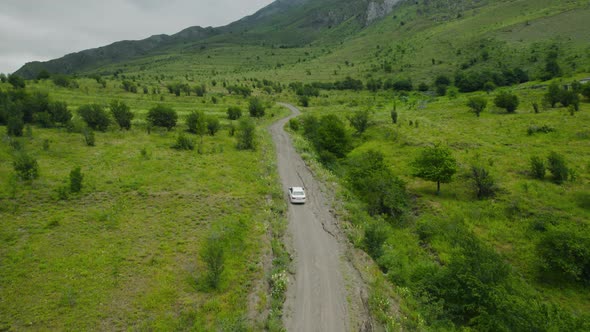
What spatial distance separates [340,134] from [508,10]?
494 feet

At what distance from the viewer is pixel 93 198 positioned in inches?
973

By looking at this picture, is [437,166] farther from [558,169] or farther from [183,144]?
[183,144]

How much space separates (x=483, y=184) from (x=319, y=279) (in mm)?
22157

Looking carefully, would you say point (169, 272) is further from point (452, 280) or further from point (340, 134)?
point (340, 134)

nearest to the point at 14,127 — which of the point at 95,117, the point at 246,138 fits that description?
the point at 95,117

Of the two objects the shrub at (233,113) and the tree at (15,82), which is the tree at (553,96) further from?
the tree at (15,82)

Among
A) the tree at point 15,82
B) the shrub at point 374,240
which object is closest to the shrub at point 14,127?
the tree at point 15,82

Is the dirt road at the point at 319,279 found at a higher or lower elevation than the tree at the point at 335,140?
lower

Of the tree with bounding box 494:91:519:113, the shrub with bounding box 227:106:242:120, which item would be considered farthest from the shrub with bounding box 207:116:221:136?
the tree with bounding box 494:91:519:113

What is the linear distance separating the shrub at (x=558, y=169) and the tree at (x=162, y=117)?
179ft

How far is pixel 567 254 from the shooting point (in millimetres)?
17719

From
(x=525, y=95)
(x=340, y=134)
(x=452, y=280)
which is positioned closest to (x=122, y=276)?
(x=452, y=280)

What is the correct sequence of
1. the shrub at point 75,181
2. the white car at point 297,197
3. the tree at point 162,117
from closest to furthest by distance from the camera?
the shrub at point 75,181 < the white car at point 297,197 < the tree at point 162,117

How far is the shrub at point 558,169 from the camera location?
28.2 m
